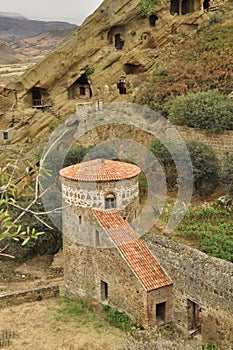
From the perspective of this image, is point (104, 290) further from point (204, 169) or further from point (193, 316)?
point (204, 169)

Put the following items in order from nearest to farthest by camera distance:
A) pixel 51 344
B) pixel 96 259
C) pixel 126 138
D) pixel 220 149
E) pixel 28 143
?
pixel 51 344 < pixel 96 259 < pixel 220 149 < pixel 126 138 < pixel 28 143

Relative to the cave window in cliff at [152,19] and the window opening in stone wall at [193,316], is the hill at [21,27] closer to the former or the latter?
the cave window in cliff at [152,19]

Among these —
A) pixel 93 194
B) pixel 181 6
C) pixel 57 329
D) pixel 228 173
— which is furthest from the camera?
pixel 181 6

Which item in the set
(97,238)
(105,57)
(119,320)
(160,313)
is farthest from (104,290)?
→ (105,57)

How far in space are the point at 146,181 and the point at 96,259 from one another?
18.4 feet

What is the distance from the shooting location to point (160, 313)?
16062 mm

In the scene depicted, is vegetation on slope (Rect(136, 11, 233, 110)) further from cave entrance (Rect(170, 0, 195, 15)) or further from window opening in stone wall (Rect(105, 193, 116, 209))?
window opening in stone wall (Rect(105, 193, 116, 209))

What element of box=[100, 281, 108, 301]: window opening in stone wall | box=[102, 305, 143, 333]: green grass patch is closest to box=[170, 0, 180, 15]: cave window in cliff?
box=[100, 281, 108, 301]: window opening in stone wall

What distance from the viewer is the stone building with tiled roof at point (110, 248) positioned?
15.8m

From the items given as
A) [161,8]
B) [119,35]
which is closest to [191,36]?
[161,8]

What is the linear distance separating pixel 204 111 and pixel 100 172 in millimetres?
6942

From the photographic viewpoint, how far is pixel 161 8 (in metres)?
33.1

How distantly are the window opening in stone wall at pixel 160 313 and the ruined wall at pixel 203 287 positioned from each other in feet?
1.21

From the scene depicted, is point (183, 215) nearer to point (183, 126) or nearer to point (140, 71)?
point (183, 126)
